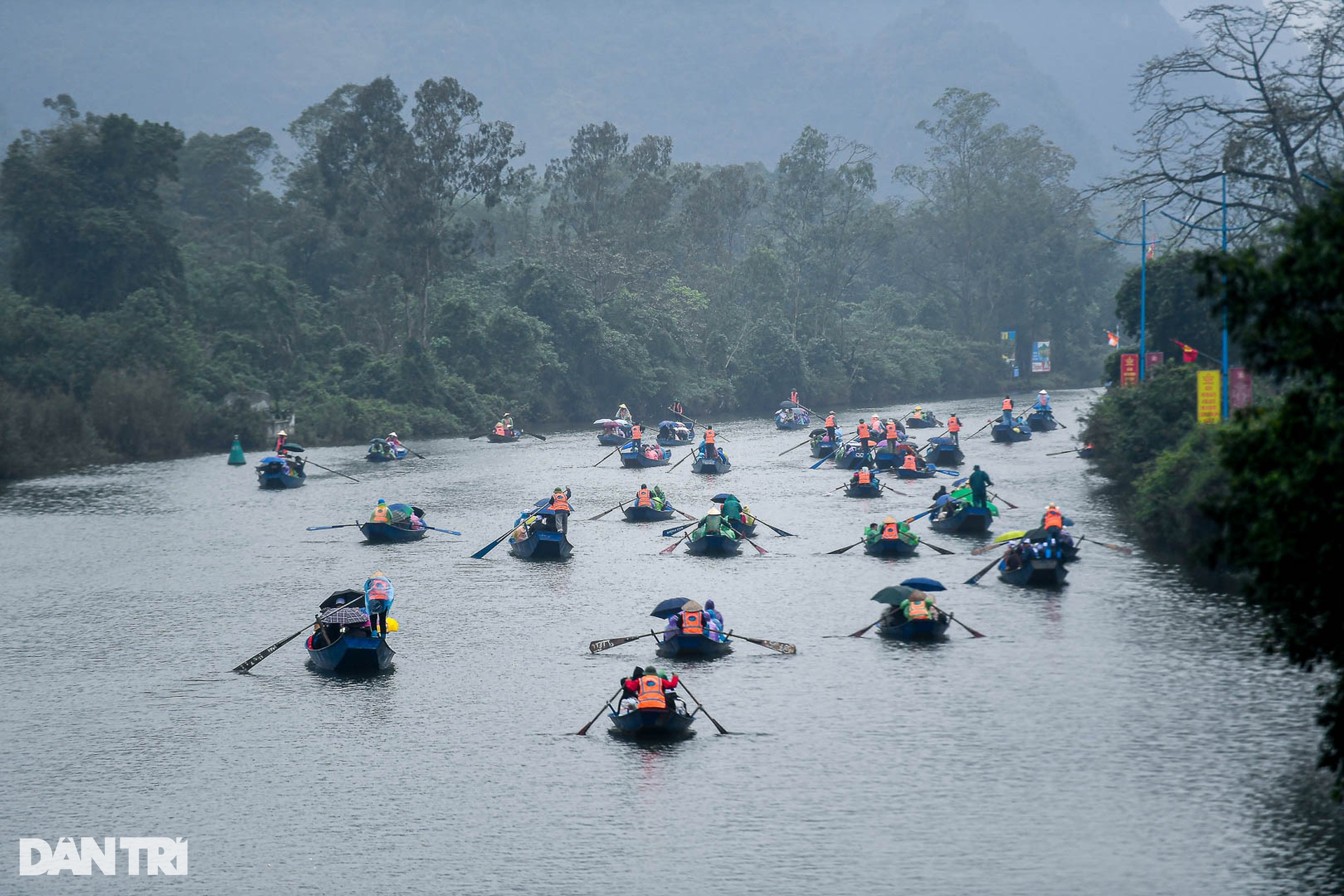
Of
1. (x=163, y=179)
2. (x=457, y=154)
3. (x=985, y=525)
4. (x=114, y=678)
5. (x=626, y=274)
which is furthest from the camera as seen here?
(x=626, y=274)

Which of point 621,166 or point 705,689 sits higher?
point 621,166

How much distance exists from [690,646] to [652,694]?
6.35 m

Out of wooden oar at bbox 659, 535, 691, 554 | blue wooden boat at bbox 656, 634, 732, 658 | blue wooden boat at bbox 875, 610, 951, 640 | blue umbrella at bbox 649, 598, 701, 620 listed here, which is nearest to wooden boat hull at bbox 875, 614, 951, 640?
blue wooden boat at bbox 875, 610, 951, 640

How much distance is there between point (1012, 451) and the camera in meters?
80.2

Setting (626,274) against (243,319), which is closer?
(243,319)

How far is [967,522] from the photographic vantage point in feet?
169

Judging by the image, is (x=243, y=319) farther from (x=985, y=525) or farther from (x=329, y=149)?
(x=985, y=525)

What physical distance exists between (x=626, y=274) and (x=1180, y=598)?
300 feet

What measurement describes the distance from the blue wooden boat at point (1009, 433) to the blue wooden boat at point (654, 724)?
61.2m

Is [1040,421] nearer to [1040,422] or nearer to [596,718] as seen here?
[1040,422]

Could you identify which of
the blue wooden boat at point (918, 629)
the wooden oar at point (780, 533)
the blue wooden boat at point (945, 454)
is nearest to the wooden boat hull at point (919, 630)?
the blue wooden boat at point (918, 629)

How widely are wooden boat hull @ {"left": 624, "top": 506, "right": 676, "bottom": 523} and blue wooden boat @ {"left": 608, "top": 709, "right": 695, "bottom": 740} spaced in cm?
2833

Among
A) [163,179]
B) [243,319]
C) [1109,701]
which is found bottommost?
[1109,701]

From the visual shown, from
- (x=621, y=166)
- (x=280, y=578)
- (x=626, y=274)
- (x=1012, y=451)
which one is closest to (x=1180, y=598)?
(x=280, y=578)
